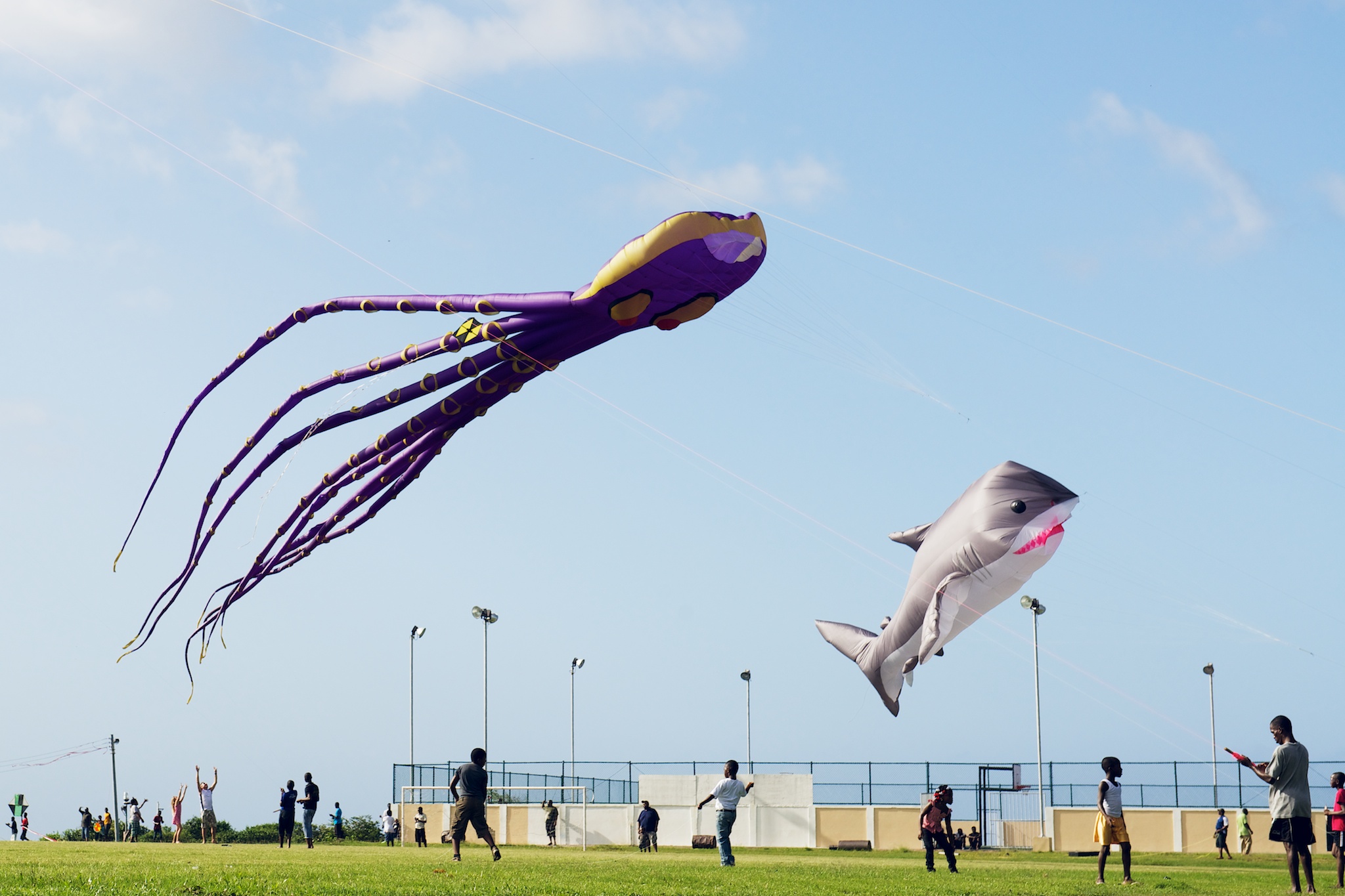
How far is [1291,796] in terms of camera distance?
41.4 ft

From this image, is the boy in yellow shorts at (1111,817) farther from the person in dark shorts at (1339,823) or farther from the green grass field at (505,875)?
the person in dark shorts at (1339,823)

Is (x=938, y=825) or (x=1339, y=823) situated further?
(x=938, y=825)

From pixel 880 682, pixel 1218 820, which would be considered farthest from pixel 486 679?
pixel 880 682

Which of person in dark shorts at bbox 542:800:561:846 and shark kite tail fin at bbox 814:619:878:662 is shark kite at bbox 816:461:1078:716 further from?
person in dark shorts at bbox 542:800:561:846

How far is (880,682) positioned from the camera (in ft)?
51.1

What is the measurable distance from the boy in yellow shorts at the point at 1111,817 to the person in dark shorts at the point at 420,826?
13.6 meters

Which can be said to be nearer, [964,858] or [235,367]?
[235,367]

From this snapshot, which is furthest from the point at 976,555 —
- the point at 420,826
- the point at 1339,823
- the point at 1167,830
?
the point at 1167,830

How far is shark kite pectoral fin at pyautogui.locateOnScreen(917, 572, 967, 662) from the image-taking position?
1438cm

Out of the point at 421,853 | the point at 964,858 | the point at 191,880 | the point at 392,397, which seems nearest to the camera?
the point at 191,880

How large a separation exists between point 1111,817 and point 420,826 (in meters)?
19.2

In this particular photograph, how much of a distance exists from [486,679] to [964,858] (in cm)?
2429

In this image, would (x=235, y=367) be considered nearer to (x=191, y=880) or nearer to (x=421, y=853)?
(x=191, y=880)

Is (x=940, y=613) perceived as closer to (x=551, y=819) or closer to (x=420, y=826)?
(x=420, y=826)
